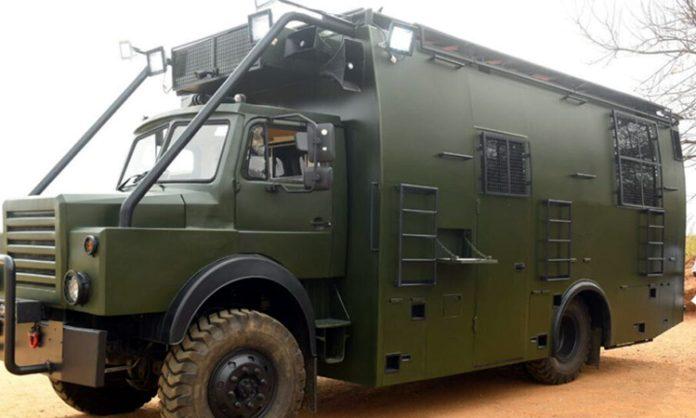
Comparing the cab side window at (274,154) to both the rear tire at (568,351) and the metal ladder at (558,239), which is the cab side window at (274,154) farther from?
the rear tire at (568,351)

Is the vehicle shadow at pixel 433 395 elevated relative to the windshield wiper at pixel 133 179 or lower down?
lower down

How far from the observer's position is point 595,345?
1024 centimetres

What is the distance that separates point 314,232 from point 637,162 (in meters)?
5.72

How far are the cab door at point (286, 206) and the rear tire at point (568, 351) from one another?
11.5 feet

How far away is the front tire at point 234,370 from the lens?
5848 mm

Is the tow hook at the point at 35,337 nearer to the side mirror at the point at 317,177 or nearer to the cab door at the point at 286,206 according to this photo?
the cab door at the point at 286,206

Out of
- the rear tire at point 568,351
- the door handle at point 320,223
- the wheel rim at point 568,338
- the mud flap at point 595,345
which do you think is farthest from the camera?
the mud flap at point 595,345

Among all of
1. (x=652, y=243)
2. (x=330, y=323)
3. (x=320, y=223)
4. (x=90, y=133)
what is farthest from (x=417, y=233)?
(x=652, y=243)

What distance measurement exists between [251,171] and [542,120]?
4054 millimetres

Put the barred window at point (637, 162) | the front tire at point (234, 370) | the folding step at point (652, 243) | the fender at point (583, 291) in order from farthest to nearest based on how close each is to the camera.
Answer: the folding step at point (652, 243)
the barred window at point (637, 162)
the fender at point (583, 291)
the front tire at point (234, 370)

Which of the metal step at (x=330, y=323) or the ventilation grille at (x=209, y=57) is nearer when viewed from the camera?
the metal step at (x=330, y=323)

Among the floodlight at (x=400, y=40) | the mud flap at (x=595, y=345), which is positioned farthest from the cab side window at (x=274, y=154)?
the mud flap at (x=595, y=345)

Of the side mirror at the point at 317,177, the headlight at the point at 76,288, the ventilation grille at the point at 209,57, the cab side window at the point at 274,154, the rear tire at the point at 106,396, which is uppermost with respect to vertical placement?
the ventilation grille at the point at 209,57

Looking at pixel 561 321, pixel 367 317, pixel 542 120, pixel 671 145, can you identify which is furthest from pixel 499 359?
pixel 671 145
